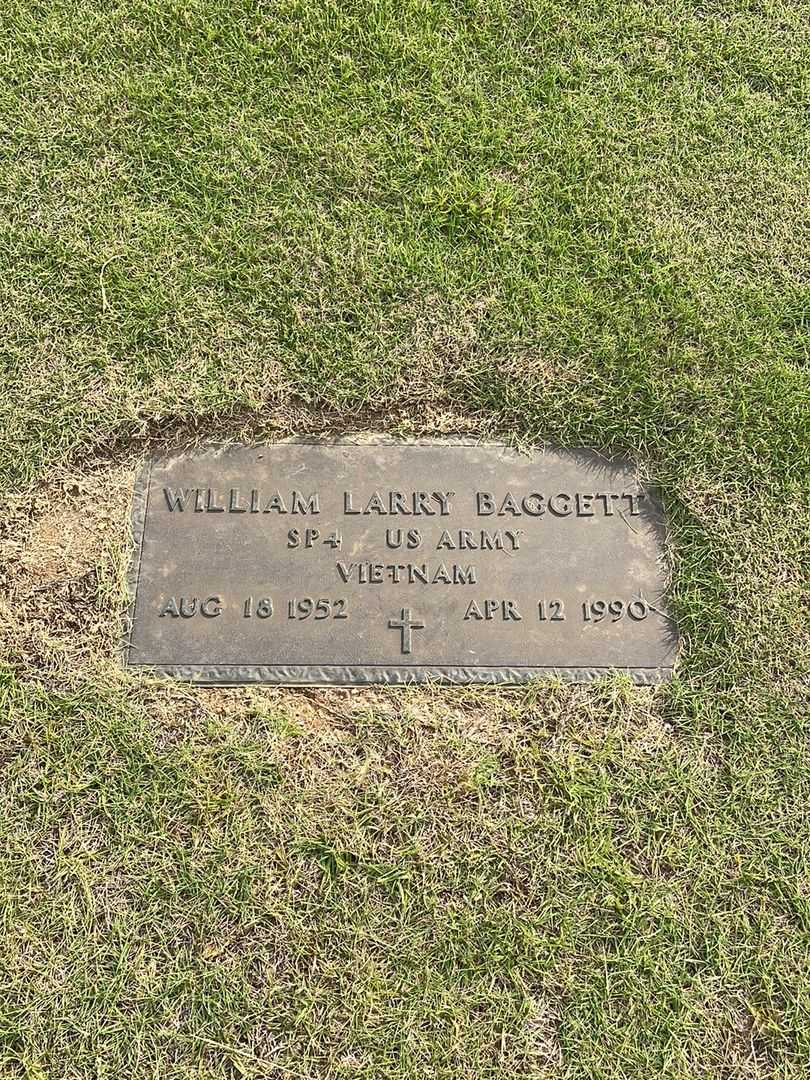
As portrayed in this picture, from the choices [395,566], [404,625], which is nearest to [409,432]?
[395,566]

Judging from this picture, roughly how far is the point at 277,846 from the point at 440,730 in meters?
0.54

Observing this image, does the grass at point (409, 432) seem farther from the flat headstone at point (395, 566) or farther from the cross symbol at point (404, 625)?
the cross symbol at point (404, 625)

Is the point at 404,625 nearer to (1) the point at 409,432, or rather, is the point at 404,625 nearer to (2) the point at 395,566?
(2) the point at 395,566

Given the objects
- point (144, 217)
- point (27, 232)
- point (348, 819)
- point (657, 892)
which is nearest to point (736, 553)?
point (657, 892)

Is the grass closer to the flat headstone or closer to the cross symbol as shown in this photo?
the flat headstone

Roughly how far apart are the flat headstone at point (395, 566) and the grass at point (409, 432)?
0.09 m

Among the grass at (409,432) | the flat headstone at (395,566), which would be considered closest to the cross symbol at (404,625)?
the flat headstone at (395,566)

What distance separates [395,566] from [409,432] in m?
0.45

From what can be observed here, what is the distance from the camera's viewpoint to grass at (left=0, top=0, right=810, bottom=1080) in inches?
74.6

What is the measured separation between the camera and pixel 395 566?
7.40 feet

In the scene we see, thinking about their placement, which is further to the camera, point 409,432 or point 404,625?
point 409,432

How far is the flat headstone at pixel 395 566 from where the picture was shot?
7.16 feet

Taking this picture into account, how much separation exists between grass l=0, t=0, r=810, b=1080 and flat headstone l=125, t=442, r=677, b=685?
0.30ft

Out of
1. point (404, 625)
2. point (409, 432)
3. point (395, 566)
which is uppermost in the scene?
point (409, 432)
